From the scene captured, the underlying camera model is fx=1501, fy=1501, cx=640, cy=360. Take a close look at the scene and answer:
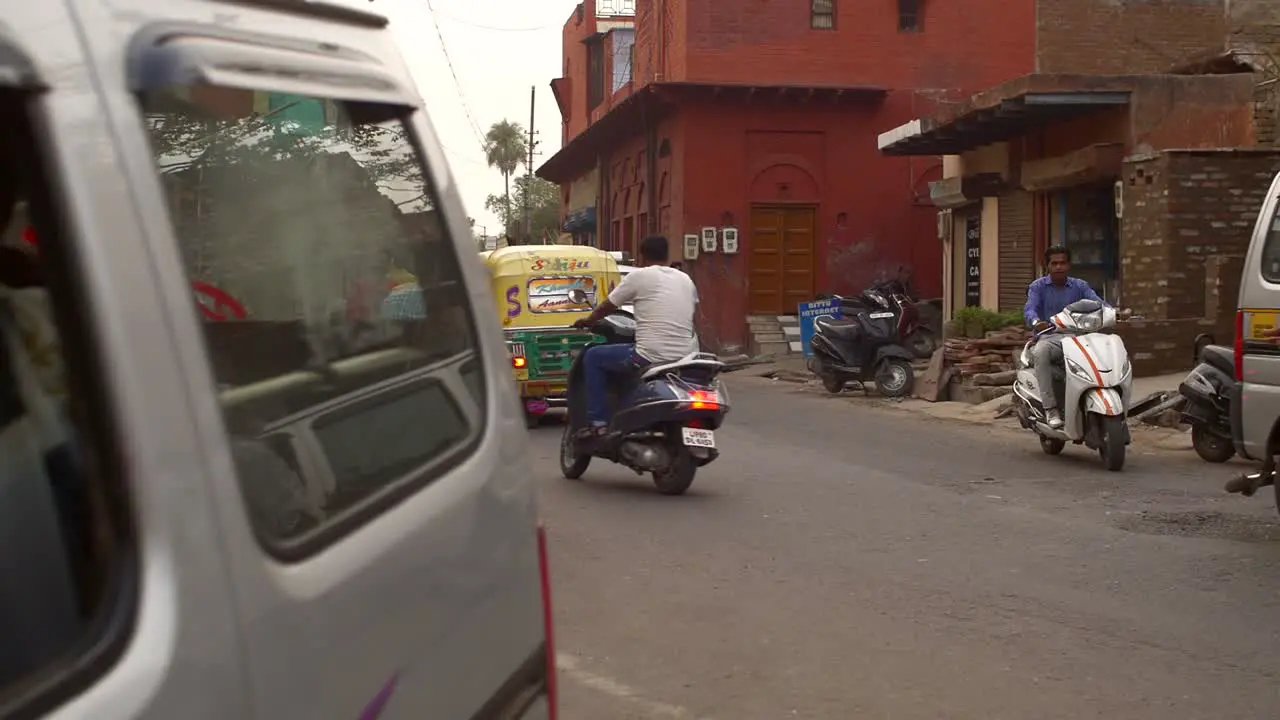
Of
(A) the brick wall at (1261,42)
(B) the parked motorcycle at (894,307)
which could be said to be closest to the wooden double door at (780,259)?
(B) the parked motorcycle at (894,307)

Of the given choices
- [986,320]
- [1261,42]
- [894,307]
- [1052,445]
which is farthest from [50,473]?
[1261,42]

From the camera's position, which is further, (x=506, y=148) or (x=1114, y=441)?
(x=506, y=148)

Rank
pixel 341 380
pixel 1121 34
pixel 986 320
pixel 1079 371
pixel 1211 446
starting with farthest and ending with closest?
pixel 1121 34, pixel 986 320, pixel 1211 446, pixel 1079 371, pixel 341 380

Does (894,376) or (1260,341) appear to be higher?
(1260,341)

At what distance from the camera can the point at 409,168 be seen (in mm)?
2580

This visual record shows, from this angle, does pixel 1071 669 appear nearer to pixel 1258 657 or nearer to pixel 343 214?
pixel 1258 657

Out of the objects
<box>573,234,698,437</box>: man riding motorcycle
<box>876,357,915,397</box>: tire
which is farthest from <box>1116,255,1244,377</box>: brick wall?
<box>573,234,698,437</box>: man riding motorcycle

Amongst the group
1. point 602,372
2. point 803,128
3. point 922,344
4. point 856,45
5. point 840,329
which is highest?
point 856,45

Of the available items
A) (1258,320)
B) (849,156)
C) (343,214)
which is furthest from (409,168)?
(849,156)

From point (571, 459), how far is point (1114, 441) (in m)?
3.94

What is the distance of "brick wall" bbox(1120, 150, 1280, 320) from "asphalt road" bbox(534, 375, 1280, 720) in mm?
6850

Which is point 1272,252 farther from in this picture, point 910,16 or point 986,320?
point 910,16

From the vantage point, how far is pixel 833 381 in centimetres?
2025

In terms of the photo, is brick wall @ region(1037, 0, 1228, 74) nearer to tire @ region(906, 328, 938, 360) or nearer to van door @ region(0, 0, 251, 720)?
tire @ region(906, 328, 938, 360)
